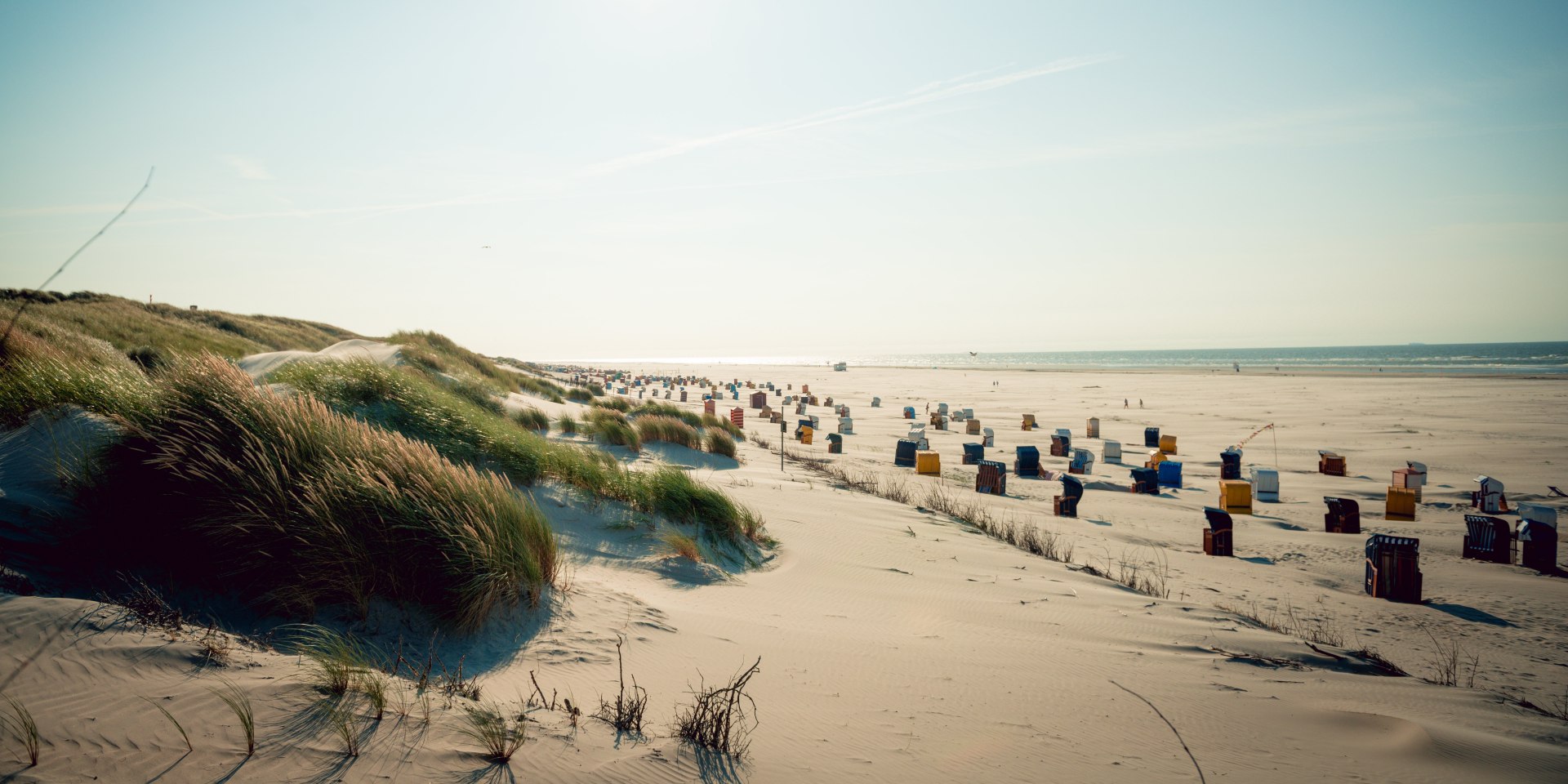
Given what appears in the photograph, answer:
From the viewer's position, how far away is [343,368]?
9953 millimetres

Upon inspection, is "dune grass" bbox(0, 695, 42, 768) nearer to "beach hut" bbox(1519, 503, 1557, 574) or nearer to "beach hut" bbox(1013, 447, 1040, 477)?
"beach hut" bbox(1519, 503, 1557, 574)

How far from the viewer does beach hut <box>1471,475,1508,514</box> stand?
1192cm

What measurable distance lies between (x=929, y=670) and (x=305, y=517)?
13.4 ft

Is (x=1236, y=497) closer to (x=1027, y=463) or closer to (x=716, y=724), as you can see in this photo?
(x=1027, y=463)

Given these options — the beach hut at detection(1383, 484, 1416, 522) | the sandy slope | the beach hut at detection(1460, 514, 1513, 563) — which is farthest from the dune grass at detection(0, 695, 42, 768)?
the beach hut at detection(1383, 484, 1416, 522)

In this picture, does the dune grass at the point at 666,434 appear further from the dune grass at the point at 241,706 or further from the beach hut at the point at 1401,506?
the beach hut at the point at 1401,506

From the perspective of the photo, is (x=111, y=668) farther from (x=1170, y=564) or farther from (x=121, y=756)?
(x=1170, y=564)

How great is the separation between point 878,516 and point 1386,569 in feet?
18.8

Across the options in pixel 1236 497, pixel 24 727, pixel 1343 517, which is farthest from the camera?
pixel 1236 497

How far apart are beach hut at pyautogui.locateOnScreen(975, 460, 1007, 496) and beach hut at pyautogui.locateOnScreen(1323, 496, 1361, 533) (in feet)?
16.8

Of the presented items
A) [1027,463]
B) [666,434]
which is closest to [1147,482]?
[1027,463]

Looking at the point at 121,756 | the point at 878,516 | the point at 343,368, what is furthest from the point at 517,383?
the point at 121,756

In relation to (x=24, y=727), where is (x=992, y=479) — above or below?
below

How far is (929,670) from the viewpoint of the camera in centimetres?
472
